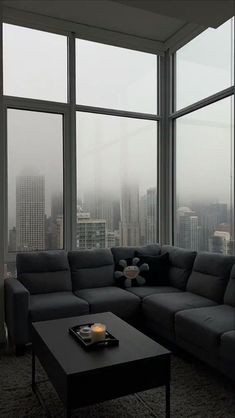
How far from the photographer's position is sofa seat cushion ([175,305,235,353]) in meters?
2.65

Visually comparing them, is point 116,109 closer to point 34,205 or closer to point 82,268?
point 34,205

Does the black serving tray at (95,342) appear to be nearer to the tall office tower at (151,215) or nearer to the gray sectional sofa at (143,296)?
the gray sectional sofa at (143,296)

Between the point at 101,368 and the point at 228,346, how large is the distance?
1.01m

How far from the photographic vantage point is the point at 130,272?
4.13 m

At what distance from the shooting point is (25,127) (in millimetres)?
4262

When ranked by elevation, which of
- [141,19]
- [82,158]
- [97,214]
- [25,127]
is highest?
[141,19]

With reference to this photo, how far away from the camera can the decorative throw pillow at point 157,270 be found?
4.13 m

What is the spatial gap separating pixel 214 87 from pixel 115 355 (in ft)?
10.6

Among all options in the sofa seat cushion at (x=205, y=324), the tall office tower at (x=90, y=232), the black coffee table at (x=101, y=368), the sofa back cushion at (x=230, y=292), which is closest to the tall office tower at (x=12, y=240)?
the tall office tower at (x=90, y=232)

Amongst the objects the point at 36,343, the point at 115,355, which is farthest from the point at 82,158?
the point at 115,355

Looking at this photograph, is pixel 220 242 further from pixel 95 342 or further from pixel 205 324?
pixel 95 342

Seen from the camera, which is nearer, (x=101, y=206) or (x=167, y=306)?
(x=167, y=306)

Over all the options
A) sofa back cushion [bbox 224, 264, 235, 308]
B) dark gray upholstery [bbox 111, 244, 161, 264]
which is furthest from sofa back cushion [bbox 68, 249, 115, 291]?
sofa back cushion [bbox 224, 264, 235, 308]

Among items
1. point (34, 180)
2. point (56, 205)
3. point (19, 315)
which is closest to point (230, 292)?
point (19, 315)
